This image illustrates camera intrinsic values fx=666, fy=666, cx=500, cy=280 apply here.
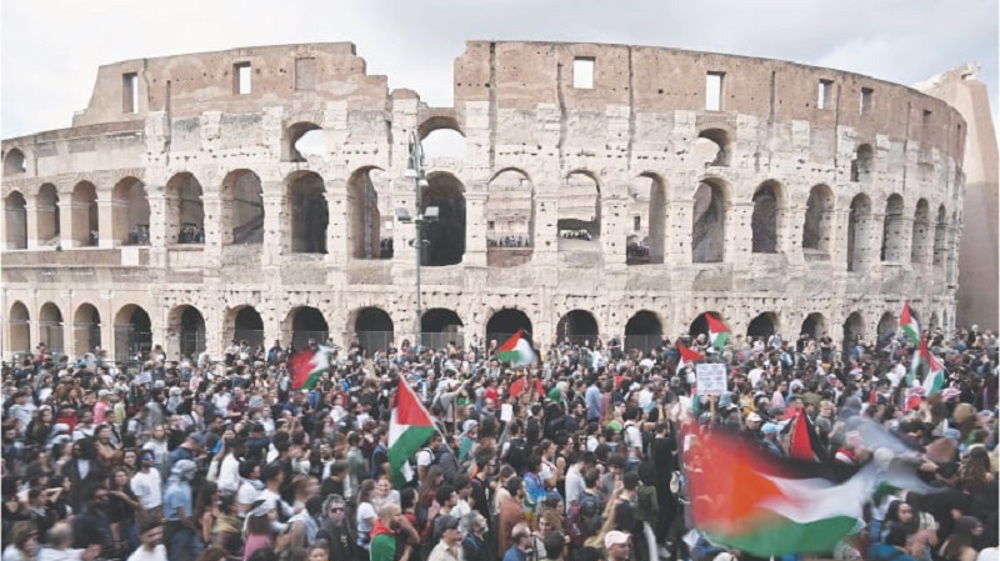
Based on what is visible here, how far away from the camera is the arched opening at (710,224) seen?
23.1 m

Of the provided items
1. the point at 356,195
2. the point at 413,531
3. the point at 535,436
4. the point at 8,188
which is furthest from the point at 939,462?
the point at 8,188

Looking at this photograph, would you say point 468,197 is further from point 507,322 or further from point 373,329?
point 373,329

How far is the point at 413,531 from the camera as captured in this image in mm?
5785

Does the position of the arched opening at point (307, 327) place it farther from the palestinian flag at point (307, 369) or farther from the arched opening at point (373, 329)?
the palestinian flag at point (307, 369)

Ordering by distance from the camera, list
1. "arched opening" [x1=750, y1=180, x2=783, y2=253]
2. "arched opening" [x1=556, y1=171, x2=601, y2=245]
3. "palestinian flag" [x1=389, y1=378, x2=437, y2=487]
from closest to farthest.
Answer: "palestinian flag" [x1=389, y1=378, x2=437, y2=487]
"arched opening" [x1=750, y1=180, x2=783, y2=253]
"arched opening" [x1=556, y1=171, x2=601, y2=245]

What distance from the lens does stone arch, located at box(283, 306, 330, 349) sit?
22234 millimetres

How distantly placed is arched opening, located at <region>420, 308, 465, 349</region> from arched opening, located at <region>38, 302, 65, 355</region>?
1373 centimetres

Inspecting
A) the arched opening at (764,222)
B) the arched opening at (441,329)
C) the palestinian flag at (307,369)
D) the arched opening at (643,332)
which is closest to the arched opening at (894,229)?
the arched opening at (764,222)

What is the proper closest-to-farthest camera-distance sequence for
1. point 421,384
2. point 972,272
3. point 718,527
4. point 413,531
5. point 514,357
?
point 718,527, point 413,531, point 421,384, point 514,357, point 972,272

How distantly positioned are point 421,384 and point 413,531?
22.9 feet

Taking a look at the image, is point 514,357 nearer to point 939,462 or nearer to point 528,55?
point 939,462

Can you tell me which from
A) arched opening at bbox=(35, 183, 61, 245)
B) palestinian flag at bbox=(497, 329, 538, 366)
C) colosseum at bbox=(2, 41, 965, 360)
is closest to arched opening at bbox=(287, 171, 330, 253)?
colosseum at bbox=(2, 41, 965, 360)

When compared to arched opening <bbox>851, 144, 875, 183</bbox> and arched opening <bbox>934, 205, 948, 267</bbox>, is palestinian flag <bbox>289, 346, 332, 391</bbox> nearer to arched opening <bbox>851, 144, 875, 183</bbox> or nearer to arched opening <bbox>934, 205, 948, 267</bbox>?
arched opening <bbox>851, 144, 875, 183</bbox>

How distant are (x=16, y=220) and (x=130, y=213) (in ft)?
16.0
